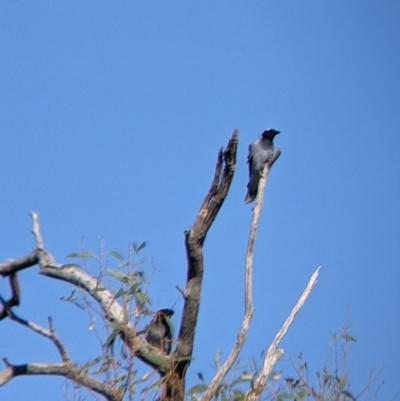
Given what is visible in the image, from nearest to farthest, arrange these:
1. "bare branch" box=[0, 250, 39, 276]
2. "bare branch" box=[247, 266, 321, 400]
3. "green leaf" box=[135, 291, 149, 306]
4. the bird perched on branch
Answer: "bare branch" box=[247, 266, 321, 400] → "green leaf" box=[135, 291, 149, 306] → the bird perched on branch → "bare branch" box=[0, 250, 39, 276]

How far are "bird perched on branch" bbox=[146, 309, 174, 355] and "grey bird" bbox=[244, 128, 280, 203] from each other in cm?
335

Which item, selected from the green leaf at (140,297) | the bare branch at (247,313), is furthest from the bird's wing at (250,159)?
the green leaf at (140,297)

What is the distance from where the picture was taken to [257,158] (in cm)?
968

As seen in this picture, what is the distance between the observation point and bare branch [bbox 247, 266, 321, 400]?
5.45 metres

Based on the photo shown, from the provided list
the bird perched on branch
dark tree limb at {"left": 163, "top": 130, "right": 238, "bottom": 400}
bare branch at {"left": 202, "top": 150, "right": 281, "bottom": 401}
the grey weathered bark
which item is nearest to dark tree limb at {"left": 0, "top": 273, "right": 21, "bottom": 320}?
the grey weathered bark

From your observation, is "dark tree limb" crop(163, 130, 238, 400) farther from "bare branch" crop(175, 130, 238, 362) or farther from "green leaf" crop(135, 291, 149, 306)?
"green leaf" crop(135, 291, 149, 306)

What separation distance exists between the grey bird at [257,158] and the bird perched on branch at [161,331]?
335 cm

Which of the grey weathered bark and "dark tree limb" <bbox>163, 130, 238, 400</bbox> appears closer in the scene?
the grey weathered bark

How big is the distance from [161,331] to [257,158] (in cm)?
374

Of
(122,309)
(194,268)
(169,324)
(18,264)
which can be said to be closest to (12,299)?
(18,264)

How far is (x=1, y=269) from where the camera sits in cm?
625

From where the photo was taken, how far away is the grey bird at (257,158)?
31.3 ft

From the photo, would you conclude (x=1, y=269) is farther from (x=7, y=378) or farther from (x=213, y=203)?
(x=213, y=203)

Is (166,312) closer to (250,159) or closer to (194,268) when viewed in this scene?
(194,268)
